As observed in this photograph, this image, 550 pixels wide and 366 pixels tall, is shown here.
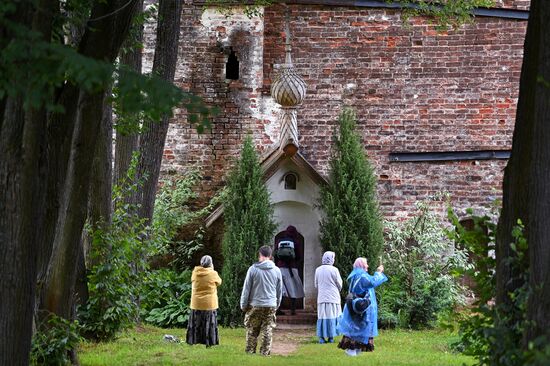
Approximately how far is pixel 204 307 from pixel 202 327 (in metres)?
0.27

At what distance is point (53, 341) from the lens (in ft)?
35.2

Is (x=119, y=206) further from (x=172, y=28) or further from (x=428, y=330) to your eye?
(x=428, y=330)

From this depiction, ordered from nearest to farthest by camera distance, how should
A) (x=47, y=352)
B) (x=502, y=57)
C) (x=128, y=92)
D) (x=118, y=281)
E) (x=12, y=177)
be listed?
1. (x=128, y=92)
2. (x=12, y=177)
3. (x=47, y=352)
4. (x=118, y=281)
5. (x=502, y=57)

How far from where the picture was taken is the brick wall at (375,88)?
66.3ft

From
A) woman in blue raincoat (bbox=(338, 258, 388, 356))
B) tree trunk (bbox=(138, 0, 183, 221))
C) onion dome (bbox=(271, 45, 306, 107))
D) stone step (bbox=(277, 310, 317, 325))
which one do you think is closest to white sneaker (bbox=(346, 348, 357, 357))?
woman in blue raincoat (bbox=(338, 258, 388, 356))

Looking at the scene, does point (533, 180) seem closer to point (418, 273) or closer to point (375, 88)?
point (418, 273)

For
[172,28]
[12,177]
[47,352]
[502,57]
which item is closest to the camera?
[12,177]

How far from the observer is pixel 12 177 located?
775 centimetres

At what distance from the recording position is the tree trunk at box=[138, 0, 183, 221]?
14.4m

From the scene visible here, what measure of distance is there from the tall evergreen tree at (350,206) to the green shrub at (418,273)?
0.56 meters

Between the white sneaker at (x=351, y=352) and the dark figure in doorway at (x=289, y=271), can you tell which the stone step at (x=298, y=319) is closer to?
the dark figure in doorway at (x=289, y=271)

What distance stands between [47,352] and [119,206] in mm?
3524

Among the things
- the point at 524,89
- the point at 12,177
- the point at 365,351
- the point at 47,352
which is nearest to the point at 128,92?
the point at 12,177

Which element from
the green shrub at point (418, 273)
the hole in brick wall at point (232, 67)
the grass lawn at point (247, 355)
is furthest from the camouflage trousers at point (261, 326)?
the hole in brick wall at point (232, 67)
